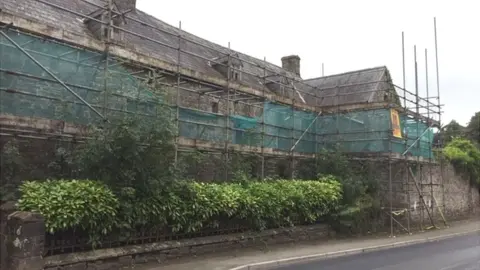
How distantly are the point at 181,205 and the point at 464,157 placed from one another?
19.5m

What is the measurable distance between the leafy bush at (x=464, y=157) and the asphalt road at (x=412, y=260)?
34.0ft

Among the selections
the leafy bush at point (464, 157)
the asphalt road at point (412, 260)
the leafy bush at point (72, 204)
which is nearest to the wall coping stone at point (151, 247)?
the leafy bush at point (72, 204)

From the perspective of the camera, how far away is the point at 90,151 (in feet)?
29.2

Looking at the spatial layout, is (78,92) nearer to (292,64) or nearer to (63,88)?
(63,88)

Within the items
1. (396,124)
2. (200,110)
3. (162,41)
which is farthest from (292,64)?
(200,110)

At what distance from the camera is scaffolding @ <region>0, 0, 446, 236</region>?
952 centimetres

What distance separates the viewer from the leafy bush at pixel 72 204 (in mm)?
7539

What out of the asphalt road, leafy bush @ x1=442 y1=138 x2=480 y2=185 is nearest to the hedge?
the asphalt road

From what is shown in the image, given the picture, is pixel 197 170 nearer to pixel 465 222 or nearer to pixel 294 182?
pixel 294 182

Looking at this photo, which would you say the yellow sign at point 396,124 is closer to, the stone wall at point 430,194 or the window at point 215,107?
the stone wall at point 430,194

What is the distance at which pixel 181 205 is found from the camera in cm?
980

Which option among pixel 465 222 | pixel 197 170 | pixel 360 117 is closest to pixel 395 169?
pixel 360 117

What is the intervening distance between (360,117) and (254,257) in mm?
11010

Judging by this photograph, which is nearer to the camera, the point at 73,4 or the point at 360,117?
the point at 73,4
